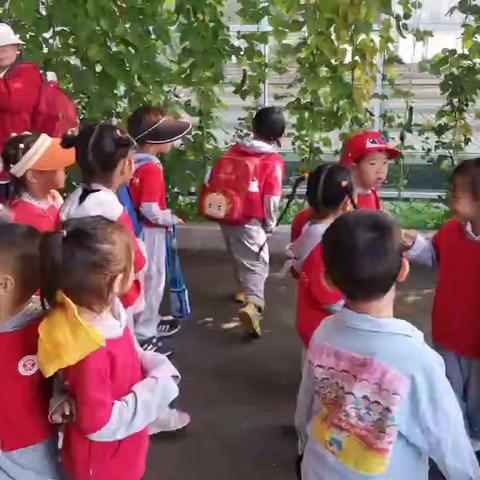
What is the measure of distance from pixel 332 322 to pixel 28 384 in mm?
644

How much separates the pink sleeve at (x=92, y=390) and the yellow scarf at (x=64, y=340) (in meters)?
0.05

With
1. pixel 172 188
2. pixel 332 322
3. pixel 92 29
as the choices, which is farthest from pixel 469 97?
pixel 332 322

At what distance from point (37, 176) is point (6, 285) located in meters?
1.05

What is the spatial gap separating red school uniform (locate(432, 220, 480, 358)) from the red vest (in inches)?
50.5

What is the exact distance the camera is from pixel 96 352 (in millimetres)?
1571

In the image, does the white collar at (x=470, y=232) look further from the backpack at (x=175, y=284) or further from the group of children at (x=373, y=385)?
the backpack at (x=175, y=284)

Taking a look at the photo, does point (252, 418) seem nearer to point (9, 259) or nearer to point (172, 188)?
point (9, 259)

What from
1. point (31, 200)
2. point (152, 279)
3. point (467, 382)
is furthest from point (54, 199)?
point (467, 382)

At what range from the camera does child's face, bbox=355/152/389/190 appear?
3.08 meters

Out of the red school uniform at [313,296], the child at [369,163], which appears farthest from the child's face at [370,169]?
the red school uniform at [313,296]

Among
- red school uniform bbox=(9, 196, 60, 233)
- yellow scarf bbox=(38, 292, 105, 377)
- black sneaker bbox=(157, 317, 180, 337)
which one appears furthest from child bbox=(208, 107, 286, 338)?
yellow scarf bbox=(38, 292, 105, 377)

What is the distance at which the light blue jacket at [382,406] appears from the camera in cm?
148

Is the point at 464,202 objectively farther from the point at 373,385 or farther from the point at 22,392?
the point at 22,392

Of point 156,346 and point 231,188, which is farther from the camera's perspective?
point 231,188
